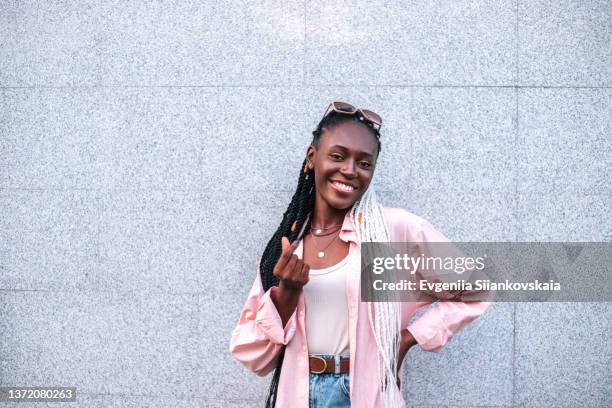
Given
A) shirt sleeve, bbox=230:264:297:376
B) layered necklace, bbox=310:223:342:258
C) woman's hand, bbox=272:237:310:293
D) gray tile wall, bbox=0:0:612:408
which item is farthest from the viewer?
gray tile wall, bbox=0:0:612:408

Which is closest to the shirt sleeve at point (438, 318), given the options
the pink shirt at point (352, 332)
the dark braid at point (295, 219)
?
the pink shirt at point (352, 332)

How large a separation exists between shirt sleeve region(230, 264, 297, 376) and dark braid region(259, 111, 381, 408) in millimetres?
55

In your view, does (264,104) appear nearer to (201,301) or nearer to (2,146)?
(201,301)

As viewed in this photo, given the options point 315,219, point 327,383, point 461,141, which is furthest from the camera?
point 461,141

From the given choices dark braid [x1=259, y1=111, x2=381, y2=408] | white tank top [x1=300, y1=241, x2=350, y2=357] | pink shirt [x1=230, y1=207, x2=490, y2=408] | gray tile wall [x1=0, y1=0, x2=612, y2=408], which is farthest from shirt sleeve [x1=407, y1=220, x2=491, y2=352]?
gray tile wall [x1=0, y1=0, x2=612, y2=408]

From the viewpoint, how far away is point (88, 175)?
3705 millimetres

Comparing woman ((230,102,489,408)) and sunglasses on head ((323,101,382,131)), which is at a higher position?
sunglasses on head ((323,101,382,131))

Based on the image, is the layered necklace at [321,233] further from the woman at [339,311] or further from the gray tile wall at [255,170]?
the gray tile wall at [255,170]

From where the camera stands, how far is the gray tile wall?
3594mm

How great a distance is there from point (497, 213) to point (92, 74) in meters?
2.66

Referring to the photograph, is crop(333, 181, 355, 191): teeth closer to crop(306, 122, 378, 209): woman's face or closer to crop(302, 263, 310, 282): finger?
crop(306, 122, 378, 209): woman's face

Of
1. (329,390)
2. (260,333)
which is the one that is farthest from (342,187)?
(329,390)

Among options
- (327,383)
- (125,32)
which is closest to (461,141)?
(327,383)

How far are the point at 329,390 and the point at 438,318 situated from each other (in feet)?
1.99
